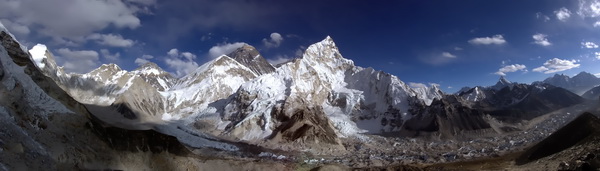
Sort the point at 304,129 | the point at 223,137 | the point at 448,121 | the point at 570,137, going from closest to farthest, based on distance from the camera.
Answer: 1. the point at 570,137
2. the point at 304,129
3. the point at 223,137
4. the point at 448,121

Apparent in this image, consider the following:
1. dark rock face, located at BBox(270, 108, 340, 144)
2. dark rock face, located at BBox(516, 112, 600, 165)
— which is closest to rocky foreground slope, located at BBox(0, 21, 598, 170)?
dark rock face, located at BBox(270, 108, 340, 144)

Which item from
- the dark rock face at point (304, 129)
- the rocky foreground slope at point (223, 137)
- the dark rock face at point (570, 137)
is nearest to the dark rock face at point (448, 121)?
the rocky foreground slope at point (223, 137)

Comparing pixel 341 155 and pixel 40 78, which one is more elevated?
pixel 40 78

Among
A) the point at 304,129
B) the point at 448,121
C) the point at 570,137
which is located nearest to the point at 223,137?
the point at 304,129

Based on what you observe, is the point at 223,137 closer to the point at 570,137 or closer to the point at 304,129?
Result: the point at 304,129

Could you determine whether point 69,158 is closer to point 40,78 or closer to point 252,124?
point 40,78

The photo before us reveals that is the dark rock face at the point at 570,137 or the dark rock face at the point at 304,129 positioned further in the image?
the dark rock face at the point at 304,129

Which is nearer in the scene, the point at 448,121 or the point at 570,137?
the point at 570,137

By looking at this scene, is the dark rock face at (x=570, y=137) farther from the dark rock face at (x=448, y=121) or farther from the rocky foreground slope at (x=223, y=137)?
the dark rock face at (x=448, y=121)

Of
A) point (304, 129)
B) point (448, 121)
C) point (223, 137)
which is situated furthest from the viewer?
point (448, 121)

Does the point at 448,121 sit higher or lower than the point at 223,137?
higher

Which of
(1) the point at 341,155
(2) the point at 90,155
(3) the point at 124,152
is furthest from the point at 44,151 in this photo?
(1) the point at 341,155
